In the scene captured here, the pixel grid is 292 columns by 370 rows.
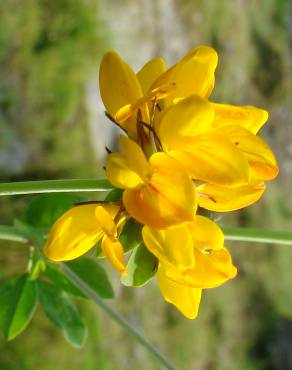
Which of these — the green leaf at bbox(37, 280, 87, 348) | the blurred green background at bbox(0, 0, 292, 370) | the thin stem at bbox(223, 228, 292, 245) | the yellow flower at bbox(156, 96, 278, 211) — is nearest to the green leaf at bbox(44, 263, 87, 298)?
the green leaf at bbox(37, 280, 87, 348)

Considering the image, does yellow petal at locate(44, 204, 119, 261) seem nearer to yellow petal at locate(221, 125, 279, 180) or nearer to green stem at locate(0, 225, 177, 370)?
yellow petal at locate(221, 125, 279, 180)

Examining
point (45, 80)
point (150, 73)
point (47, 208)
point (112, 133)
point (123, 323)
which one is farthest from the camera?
point (112, 133)

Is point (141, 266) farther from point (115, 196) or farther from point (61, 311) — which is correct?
point (61, 311)

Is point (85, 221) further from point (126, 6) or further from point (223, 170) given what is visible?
point (126, 6)

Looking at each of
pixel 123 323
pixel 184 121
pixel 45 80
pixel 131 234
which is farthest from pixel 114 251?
pixel 45 80

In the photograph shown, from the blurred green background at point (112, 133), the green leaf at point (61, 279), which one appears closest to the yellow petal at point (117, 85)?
the green leaf at point (61, 279)
